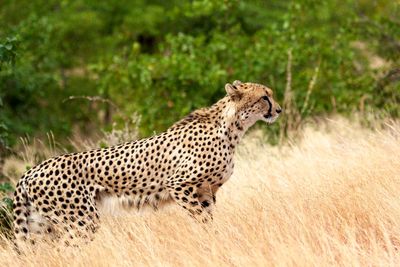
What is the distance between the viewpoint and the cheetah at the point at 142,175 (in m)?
6.41

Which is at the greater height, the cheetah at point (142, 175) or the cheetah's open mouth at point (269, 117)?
the cheetah's open mouth at point (269, 117)

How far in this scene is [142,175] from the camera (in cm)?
658

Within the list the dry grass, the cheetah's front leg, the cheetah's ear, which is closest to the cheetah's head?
the cheetah's ear

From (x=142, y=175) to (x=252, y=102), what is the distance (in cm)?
97

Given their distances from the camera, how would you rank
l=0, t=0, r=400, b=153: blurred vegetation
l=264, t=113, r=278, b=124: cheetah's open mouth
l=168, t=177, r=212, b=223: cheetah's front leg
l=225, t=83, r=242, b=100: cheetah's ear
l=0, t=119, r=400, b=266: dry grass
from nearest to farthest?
l=0, t=119, r=400, b=266: dry grass
l=168, t=177, r=212, b=223: cheetah's front leg
l=225, t=83, r=242, b=100: cheetah's ear
l=264, t=113, r=278, b=124: cheetah's open mouth
l=0, t=0, r=400, b=153: blurred vegetation

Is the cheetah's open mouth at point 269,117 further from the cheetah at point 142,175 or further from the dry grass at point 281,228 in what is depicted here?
the dry grass at point 281,228

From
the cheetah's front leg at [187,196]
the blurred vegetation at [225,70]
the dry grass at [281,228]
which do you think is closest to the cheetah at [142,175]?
the cheetah's front leg at [187,196]

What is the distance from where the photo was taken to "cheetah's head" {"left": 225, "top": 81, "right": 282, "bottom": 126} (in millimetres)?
6703

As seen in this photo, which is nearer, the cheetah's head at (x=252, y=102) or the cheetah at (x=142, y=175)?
the cheetah at (x=142, y=175)

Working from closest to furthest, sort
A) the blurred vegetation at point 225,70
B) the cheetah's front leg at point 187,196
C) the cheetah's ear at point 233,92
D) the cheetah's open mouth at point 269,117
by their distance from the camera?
the cheetah's front leg at point 187,196
the cheetah's ear at point 233,92
the cheetah's open mouth at point 269,117
the blurred vegetation at point 225,70

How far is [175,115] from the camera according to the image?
11.9m

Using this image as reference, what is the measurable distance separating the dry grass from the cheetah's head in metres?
0.50

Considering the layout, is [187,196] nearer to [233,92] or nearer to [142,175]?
[142,175]

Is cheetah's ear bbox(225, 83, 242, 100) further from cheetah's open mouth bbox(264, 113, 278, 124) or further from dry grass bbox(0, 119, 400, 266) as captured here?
dry grass bbox(0, 119, 400, 266)
